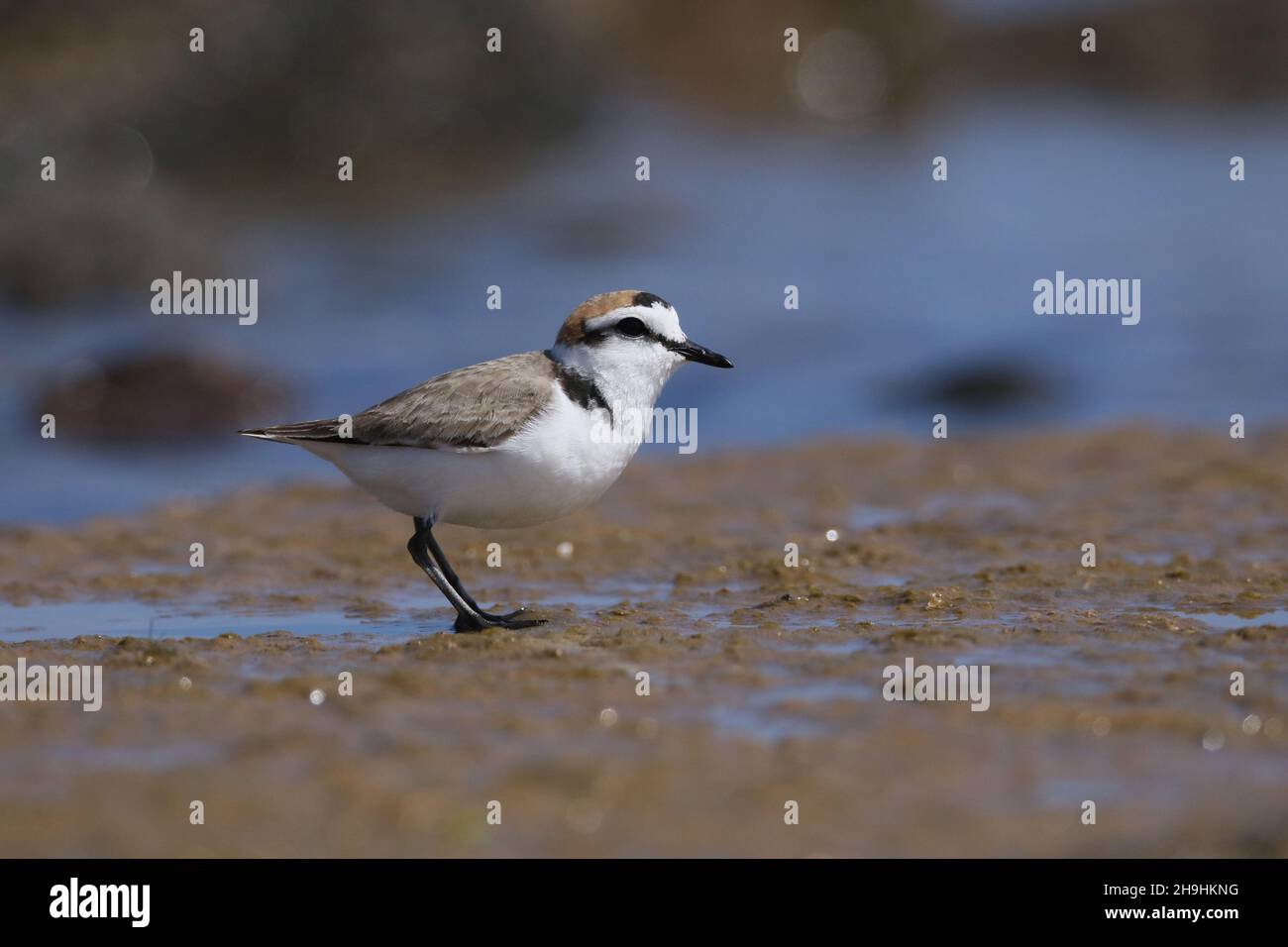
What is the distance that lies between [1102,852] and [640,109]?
75.7 ft

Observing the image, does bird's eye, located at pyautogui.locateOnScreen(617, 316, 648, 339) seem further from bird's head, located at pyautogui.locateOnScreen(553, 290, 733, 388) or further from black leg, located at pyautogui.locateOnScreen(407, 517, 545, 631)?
black leg, located at pyautogui.locateOnScreen(407, 517, 545, 631)

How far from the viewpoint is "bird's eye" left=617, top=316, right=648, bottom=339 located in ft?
26.6

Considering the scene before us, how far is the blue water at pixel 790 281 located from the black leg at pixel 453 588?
531cm

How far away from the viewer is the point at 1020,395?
15234mm

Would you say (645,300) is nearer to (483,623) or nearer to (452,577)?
(452,577)

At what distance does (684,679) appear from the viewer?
6730 millimetres

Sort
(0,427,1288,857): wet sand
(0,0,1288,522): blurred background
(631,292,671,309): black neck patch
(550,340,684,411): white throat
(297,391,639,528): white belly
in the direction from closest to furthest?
(0,427,1288,857): wet sand
(297,391,639,528): white belly
(550,340,684,411): white throat
(631,292,671,309): black neck patch
(0,0,1288,522): blurred background

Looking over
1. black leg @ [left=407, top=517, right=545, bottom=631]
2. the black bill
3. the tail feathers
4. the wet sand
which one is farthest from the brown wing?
the wet sand

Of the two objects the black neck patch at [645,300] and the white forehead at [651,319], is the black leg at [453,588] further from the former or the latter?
the black neck patch at [645,300]

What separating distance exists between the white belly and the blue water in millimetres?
5323

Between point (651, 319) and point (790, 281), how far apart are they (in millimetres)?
11778

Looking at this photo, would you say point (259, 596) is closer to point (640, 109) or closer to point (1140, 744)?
point (1140, 744)

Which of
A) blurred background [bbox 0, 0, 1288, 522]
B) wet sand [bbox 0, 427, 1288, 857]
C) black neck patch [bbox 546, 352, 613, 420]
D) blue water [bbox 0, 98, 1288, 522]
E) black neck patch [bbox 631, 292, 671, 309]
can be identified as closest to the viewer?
wet sand [bbox 0, 427, 1288, 857]

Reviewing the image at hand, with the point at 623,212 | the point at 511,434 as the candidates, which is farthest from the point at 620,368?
the point at 623,212
